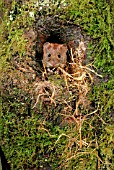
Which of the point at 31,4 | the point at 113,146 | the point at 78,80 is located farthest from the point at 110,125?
the point at 31,4

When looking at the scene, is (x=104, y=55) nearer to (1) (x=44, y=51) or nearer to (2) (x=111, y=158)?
(1) (x=44, y=51)

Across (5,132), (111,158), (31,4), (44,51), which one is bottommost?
(111,158)

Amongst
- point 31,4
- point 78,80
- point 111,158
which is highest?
point 31,4

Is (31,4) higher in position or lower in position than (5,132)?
higher

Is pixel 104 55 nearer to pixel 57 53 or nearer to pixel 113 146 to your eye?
pixel 57 53

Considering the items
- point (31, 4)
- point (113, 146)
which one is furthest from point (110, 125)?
point (31, 4)

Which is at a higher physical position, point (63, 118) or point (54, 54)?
point (54, 54)
